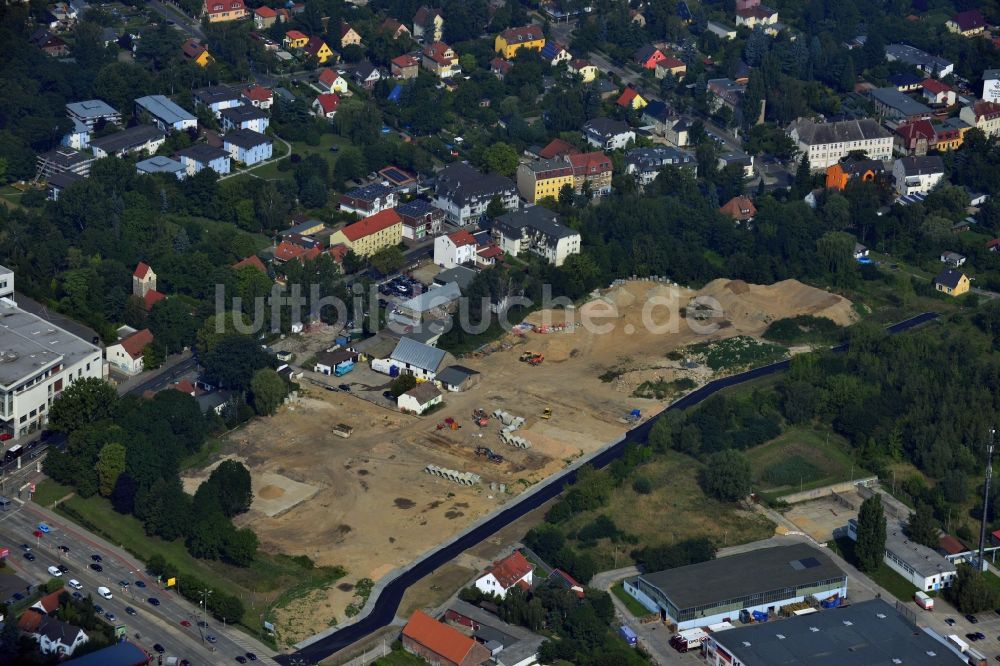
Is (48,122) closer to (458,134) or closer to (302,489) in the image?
(458,134)

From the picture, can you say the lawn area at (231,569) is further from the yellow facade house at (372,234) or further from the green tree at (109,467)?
the yellow facade house at (372,234)

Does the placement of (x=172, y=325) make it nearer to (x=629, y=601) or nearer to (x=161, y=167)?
(x=161, y=167)

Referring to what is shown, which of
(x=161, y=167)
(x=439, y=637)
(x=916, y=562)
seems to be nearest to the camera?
(x=439, y=637)

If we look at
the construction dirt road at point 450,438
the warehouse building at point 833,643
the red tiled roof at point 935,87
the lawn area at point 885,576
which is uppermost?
the red tiled roof at point 935,87

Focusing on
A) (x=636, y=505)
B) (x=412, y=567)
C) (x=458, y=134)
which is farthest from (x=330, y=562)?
(x=458, y=134)

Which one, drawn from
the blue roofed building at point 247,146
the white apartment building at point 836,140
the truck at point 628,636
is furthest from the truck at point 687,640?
the white apartment building at point 836,140

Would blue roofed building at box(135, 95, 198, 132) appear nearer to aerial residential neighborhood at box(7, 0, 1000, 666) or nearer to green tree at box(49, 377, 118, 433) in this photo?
aerial residential neighborhood at box(7, 0, 1000, 666)

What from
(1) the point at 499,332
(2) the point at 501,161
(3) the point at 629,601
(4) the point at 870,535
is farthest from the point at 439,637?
(2) the point at 501,161
